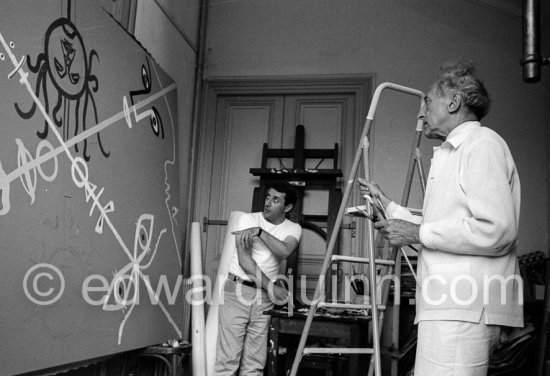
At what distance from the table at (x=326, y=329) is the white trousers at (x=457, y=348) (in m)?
1.61

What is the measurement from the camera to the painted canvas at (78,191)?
224cm

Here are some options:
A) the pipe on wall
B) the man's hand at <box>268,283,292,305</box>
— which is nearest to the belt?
the man's hand at <box>268,283,292,305</box>

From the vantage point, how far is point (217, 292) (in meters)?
4.18

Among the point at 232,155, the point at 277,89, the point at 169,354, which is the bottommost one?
the point at 169,354

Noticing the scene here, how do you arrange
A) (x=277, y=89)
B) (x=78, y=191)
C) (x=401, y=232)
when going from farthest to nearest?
(x=277, y=89)
(x=78, y=191)
(x=401, y=232)

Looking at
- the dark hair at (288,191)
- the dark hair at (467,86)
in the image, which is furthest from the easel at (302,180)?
the dark hair at (467,86)

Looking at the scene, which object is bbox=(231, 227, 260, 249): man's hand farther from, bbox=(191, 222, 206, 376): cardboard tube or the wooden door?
the wooden door

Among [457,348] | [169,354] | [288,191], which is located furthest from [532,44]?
[169,354]

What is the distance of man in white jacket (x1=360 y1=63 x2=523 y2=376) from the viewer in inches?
60.9

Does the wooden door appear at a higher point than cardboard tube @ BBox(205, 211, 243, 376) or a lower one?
higher

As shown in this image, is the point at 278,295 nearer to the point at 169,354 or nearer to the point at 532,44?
the point at 169,354

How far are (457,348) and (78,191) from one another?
6.25ft

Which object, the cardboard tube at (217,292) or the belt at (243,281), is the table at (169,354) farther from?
the belt at (243,281)

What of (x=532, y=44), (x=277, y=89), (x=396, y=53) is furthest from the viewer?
(x=277, y=89)
